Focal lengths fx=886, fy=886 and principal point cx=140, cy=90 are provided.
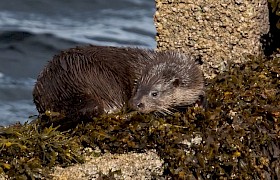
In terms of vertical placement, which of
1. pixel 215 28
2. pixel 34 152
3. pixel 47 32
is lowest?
pixel 47 32

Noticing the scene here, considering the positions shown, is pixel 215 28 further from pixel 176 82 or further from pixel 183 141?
pixel 183 141

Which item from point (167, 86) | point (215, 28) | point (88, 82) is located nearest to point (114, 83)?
point (88, 82)

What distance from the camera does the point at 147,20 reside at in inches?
401

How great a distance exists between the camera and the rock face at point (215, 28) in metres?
5.05

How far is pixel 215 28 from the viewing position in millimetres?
5094

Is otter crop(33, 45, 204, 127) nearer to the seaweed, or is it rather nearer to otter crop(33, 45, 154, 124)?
otter crop(33, 45, 154, 124)

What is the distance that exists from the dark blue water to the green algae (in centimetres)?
→ 376

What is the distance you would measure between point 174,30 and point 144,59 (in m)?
0.61

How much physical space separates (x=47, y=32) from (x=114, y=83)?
510 cm

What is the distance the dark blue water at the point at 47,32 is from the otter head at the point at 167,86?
345cm

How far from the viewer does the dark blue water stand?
27.8ft

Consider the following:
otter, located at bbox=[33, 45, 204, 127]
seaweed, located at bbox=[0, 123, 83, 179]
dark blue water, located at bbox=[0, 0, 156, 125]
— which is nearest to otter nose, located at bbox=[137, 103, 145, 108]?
otter, located at bbox=[33, 45, 204, 127]

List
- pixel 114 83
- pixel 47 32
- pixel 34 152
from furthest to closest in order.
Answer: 1. pixel 47 32
2. pixel 114 83
3. pixel 34 152

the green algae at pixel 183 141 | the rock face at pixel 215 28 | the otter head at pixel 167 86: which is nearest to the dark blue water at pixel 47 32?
the rock face at pixel 215 28
